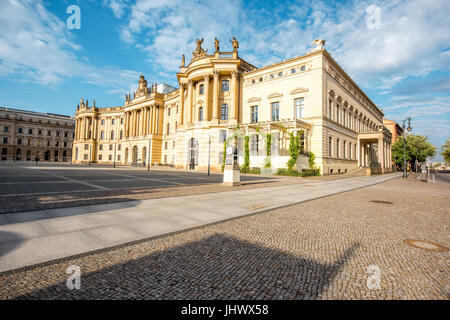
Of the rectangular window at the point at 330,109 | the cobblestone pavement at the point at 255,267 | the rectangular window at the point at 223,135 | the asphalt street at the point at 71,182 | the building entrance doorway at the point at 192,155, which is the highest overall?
the rectangular window at the point at 330,109

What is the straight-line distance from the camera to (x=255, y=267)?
334 centimetres

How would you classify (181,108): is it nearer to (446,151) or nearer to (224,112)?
(224,112)

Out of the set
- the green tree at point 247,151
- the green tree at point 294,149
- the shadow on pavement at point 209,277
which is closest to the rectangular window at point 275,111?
the green tree at point 247,151

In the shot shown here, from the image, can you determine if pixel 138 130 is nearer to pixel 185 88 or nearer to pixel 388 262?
pixel 185 88

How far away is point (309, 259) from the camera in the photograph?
369 cm

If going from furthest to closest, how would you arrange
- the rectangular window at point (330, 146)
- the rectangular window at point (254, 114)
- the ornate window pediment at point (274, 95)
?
the rectangular window at point (254, 114), the ornate window pediment at point (274, 95), the rectangular window at point (330, 146)

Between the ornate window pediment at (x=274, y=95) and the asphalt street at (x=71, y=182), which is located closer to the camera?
the asphalt street at (x=71, y=182)

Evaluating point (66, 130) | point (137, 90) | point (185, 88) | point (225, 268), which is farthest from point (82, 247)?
point (66, 130)

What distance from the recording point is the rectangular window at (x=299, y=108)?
33.1 meters

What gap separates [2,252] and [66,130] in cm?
11762

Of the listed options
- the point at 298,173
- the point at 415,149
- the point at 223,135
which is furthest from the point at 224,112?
the point at 415,149

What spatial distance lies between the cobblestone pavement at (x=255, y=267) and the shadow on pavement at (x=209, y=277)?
0.01 m

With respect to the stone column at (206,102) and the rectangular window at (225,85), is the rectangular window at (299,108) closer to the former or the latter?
the rectangular window at (225,85)

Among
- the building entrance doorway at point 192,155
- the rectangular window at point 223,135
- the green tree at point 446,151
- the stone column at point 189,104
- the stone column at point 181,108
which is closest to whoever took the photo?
the rectangular window at point 223,135
